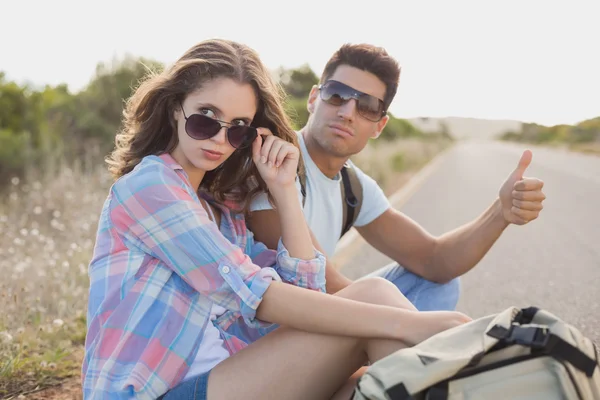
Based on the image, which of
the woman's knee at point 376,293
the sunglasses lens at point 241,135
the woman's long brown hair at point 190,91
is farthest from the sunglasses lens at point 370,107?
the woman's knee at point 376,293

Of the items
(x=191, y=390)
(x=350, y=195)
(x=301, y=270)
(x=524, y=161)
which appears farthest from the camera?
(x=350, y=195)

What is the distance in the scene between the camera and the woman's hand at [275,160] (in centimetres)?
253

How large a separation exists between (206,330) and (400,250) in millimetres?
1727

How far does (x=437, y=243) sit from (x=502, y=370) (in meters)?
1.92

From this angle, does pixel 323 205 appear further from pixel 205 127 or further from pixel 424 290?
pixel 205 127

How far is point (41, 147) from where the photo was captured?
9852 mm

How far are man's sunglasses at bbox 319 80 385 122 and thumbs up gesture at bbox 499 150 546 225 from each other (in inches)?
36.6

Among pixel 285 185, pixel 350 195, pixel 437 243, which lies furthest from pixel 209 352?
pixel 437 243

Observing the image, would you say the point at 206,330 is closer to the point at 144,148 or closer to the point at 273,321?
the point at 273,321

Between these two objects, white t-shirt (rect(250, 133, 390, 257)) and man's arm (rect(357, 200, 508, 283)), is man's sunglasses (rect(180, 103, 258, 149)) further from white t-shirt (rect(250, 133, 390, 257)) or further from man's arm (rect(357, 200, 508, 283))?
man's arm (rect(357, 200, 508, 283))

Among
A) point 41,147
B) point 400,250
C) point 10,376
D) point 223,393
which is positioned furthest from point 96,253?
point 41,147

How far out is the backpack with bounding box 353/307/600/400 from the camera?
5.39ft

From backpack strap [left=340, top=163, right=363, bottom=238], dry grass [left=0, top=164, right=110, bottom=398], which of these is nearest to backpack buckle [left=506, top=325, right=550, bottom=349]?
backpack strap [left=340, top=163, right=363, bottom=238]

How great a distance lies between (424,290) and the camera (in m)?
3.52
